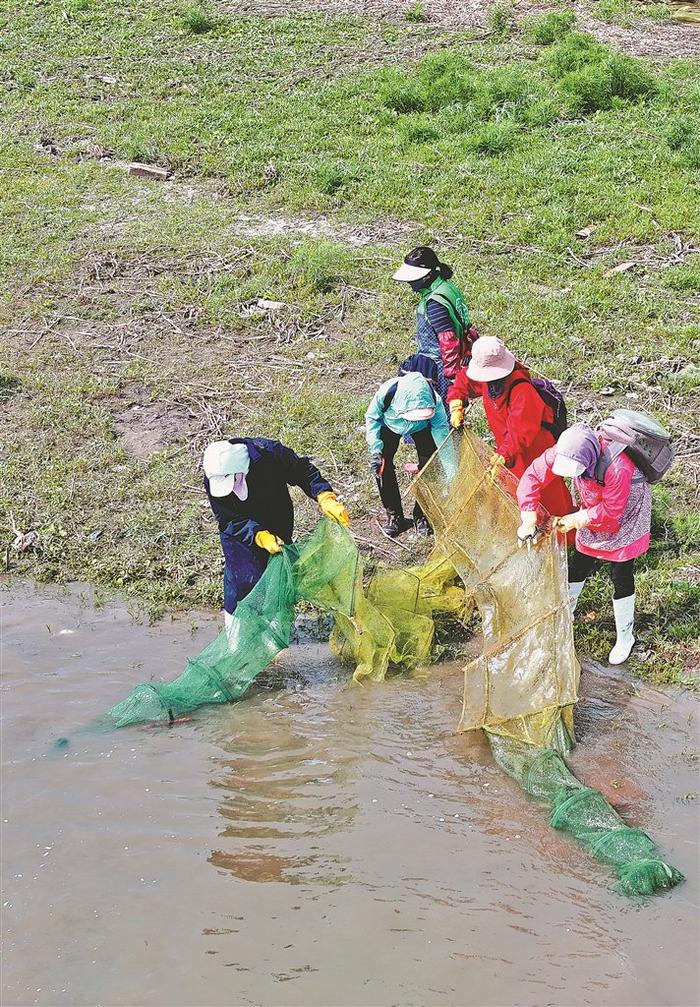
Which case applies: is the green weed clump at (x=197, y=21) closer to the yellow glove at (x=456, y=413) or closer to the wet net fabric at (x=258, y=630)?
the yellow glove at (x=456, y=413)

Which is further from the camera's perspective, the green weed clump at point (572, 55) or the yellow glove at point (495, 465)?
the green weed clump at point (572, 55)

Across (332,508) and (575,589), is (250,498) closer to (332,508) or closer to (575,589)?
(332,508)

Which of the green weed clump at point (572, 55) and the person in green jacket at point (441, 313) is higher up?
the green weed clump at point (572, 55)

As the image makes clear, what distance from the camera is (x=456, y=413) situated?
6.59 meters

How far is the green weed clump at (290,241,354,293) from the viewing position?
10789 millimetres

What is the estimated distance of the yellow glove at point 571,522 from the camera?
5605 millimetres

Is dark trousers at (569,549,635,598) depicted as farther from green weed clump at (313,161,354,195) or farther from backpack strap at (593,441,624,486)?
green weed clump at (313,161,354,195)

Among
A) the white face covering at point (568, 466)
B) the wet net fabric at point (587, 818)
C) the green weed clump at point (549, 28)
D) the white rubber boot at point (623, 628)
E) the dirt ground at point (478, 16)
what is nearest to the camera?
the wet net fabric at point (587, 818)

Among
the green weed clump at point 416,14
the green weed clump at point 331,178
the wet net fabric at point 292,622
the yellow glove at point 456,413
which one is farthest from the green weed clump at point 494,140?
the wet net fabric at point 292,622

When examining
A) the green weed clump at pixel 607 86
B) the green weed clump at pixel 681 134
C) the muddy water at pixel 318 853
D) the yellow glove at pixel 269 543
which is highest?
the green weed clump at pixel 607 86

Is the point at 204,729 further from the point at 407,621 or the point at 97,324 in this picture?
the point at 97,324

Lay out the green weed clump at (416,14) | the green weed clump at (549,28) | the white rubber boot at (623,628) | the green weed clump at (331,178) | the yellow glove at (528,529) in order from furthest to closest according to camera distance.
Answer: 1. the green weed clump at (416,14)
2. the green weed clump at (549,28)
3. the green weed clump at (331,178)
4. the white rubber boot at (623,628)
5. the yellow glove at (528,529)

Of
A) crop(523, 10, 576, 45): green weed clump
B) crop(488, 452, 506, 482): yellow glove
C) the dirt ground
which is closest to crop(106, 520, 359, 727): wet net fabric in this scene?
Answer: crop(488, 452, 506, 482): yellow glove

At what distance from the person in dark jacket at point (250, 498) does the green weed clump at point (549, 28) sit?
434 inches
